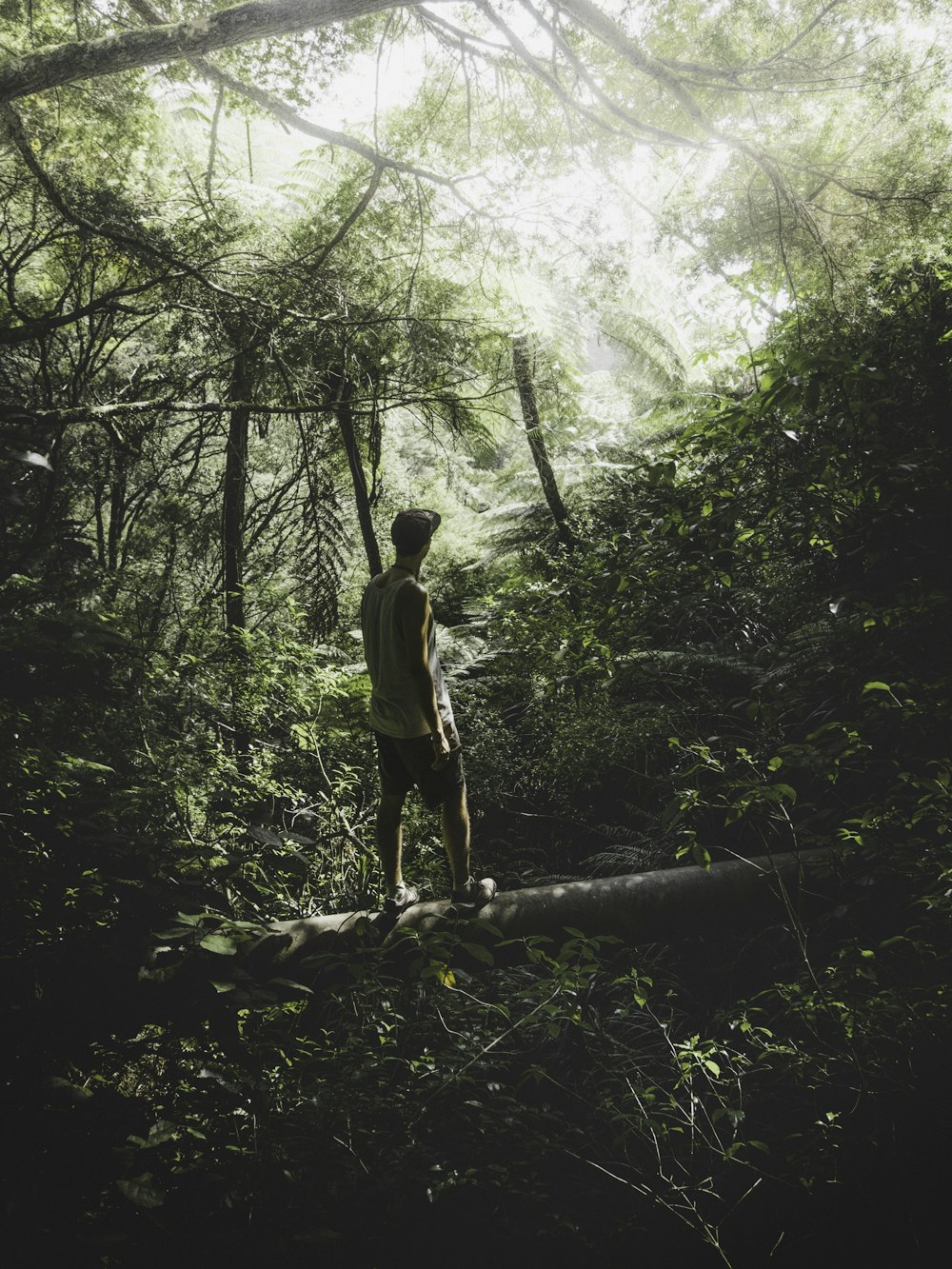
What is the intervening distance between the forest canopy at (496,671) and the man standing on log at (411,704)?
46cm

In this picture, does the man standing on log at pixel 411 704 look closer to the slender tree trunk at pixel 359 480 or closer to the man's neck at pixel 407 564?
the man's neck at pixel 407 564

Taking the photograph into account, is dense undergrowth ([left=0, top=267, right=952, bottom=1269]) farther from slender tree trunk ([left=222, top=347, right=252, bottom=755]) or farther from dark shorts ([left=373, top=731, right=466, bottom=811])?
slender tree trunk ([left=222, top=347, right=252, bottom=755])

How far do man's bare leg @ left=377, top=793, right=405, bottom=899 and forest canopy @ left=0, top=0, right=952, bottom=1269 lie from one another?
1.20 ft

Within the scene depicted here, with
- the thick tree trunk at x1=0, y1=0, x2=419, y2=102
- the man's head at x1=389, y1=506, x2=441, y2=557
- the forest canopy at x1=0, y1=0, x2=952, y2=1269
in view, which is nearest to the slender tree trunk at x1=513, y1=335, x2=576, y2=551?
the forest canopy at x1=0, y1=0, x2=952, y2=1269

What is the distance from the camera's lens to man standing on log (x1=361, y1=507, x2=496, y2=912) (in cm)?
298

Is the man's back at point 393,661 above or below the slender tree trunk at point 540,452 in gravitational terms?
below

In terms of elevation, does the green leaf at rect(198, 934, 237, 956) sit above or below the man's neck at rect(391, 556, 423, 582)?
below

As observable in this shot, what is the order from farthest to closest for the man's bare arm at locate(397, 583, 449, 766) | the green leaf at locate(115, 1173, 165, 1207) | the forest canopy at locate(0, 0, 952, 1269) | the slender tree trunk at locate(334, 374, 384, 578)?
1. the slender tree trunk at locate(334, 374, 384, 578)
2. the man's bare arm at locate(397, 583, 449, 766)
3. the forest canopy at locate(0, 0, 952, 1269)
4. the green leaf at locate(115, 1173, 165, 1207)

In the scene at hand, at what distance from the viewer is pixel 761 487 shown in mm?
3270

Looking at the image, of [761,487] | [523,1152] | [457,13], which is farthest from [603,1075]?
[457,13]

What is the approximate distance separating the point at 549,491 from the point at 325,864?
5.54 meters

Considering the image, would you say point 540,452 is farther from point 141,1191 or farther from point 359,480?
point 141,1191

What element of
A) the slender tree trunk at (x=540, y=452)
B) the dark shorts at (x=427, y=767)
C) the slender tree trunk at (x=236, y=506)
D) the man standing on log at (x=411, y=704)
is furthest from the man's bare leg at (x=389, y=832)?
the slender tree trunk at (x=540, y=452)

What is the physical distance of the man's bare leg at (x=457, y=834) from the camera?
10.5ft
